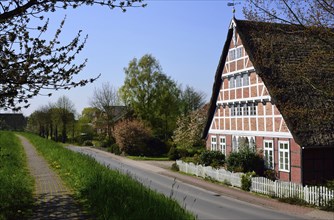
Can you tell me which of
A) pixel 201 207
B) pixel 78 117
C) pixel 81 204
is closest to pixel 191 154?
pixel 201 207

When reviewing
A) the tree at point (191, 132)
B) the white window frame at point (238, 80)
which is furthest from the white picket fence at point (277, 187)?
the tree at point (191, 132)

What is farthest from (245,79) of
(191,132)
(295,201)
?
(191,132)

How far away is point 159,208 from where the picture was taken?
21.9ft

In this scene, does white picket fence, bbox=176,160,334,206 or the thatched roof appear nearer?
white picket fence, bbox=176,160,334,206

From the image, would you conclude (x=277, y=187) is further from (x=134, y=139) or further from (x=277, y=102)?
(x=134, y=139)

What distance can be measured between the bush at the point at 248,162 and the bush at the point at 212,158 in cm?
340

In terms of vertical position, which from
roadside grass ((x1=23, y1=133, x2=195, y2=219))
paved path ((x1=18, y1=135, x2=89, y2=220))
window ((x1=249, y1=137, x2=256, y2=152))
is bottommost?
paved path ((x1=18, y1=135, x2=89, y2=220))

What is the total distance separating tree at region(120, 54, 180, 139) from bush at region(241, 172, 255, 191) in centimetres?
3343

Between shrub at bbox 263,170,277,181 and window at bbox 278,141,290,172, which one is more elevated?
window at bbox 278,141,290,172

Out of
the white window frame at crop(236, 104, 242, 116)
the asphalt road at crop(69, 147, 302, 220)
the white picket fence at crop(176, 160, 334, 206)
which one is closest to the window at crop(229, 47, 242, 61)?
the white window frame at crop(236, 104, 242, 116)

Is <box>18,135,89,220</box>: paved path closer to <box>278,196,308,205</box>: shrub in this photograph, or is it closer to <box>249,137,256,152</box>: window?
<box>278,196,308,205</box>: shrub

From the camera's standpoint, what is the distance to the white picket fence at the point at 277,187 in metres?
18.2

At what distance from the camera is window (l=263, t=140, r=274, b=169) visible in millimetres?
24220

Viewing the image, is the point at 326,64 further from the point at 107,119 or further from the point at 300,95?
the point at 107,119
